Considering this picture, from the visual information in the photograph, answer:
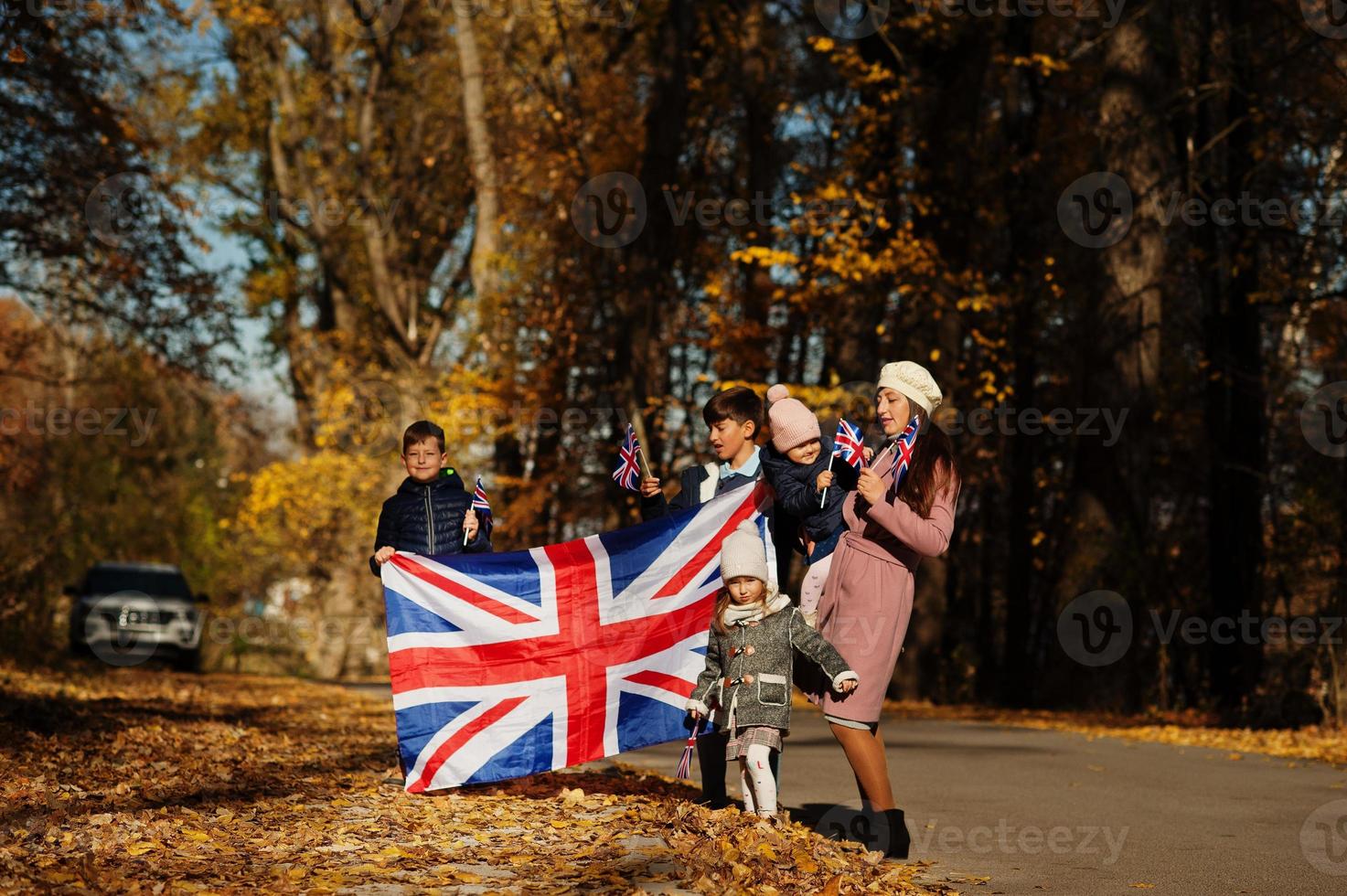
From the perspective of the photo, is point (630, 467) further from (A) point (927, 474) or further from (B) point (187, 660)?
(B) point (187, 660)

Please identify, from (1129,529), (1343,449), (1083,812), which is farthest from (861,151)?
(1083,812)

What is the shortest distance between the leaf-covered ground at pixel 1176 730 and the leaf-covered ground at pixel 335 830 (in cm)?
691

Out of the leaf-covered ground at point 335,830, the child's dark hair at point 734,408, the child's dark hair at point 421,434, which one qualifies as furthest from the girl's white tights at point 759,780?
the child's dark hair at point 421,434

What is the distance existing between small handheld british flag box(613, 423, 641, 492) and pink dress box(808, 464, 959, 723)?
54.5 inches

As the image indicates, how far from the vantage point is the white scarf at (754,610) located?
23.7ft

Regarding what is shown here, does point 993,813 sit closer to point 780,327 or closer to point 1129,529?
point 1129,529

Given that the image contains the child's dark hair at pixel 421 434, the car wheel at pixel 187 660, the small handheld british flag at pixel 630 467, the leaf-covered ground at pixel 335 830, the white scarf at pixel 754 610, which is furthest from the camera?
the car wheel at pixel 187 660

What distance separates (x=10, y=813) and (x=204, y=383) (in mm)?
15371

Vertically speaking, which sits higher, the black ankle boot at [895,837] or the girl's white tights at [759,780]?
the girl's white tights at [759,780]

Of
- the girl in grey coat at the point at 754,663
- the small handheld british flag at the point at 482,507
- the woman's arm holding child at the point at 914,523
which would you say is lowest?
the girl in grey coat at the point at 754,663

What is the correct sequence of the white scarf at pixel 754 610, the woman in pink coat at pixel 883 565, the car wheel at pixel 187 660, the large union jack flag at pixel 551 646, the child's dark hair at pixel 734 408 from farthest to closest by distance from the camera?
the car wheel at pixel 187 660 → the large union jack flag at pixel 551 646 → the child's dark hair at pixel 734 408 → the white scarf at pixel 754 610 → the woman in pink coat at pixel 883 565

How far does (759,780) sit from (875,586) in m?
1.00

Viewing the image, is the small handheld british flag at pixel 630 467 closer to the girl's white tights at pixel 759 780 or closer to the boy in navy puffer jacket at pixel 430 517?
the boy in navy puffer jacket at pixel 430 517

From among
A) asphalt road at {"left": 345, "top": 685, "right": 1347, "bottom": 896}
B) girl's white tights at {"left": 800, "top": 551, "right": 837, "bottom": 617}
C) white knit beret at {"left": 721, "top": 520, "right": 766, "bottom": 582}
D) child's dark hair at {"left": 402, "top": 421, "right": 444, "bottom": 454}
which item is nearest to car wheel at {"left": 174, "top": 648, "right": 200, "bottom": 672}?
asphalt road at {"left": 345, "top": 685, "right": 1347, "bottom": 896}
